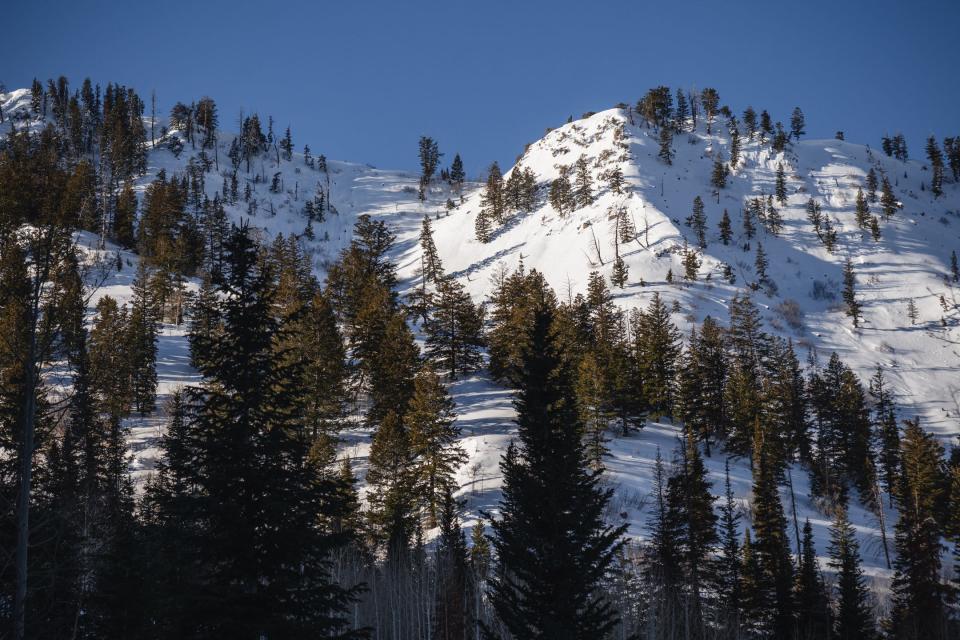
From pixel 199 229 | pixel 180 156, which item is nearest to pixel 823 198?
pixel 199 229

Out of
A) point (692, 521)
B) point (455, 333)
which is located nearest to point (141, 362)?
point (455, 333)

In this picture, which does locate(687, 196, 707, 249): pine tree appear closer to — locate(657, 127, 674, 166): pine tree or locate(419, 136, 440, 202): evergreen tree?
locate(657, 127, 674, 166): pine tree

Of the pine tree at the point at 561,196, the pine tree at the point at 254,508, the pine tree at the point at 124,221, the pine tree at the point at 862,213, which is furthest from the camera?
the pine tree at the point at 561,196

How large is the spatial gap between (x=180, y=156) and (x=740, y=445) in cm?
14997

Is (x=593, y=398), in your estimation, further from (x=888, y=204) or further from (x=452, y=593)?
(x=888, y=204)

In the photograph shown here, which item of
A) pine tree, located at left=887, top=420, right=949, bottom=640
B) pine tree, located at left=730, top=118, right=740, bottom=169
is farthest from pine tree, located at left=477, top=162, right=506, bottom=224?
pine tree, located at left=887, top=420, right=949, bottom=640

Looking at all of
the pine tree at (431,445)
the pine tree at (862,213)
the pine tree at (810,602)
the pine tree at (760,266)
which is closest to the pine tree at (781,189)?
the pine tree at (862,213)

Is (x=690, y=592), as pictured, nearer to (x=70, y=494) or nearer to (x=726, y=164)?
(x=70, y=494)

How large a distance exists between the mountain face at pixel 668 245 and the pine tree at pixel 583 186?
4.04 ft

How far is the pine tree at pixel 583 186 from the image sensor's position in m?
129

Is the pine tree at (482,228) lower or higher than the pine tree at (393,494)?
higher

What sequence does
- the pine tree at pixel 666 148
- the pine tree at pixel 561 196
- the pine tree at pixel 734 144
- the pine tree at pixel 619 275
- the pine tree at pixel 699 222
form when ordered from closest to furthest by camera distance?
the pine tree at pixel 619 275 < the pine tree at pixel 699 222 < the pine tree at pixel 561 196 < the pine tree at pixel 666 148 < the pine tree at pixel 734 144

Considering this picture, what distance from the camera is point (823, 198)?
13262 cm

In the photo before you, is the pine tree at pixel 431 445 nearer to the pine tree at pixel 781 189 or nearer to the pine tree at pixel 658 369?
the pine tree at pixel 658 369
